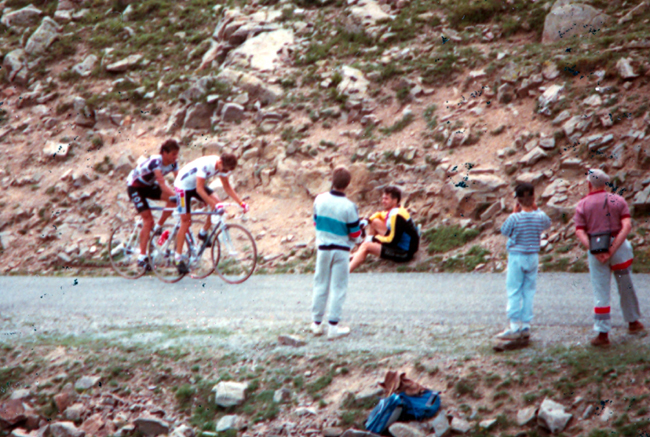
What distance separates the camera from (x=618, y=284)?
5902 mm

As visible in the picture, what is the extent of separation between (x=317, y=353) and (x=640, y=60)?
30.3 ft

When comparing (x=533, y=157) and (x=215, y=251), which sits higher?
(x=533, y=157)

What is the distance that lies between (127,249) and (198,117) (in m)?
6.05

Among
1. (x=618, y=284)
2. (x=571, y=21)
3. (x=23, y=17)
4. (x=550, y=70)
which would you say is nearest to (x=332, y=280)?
(x=618, y=284)

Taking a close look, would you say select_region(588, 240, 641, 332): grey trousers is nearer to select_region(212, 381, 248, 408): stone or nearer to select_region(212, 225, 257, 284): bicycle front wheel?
select_region(212, 381, 248, 408): stone

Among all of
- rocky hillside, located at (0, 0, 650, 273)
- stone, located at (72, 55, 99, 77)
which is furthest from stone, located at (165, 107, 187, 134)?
stone, located at (72, 55, 99, 77)

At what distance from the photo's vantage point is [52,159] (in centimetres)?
1739

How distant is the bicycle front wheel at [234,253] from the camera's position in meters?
9.64

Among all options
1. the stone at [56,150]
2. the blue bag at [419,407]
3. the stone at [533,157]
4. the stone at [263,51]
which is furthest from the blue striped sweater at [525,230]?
the stone at [56,150]

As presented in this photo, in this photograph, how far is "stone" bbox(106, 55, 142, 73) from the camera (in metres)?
19.1

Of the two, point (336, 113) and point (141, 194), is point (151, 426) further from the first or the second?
point (336, 113)

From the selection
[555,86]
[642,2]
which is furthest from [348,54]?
[642,2]

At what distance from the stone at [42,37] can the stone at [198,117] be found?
759 centimetres

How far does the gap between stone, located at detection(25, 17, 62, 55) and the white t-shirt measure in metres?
13.6
